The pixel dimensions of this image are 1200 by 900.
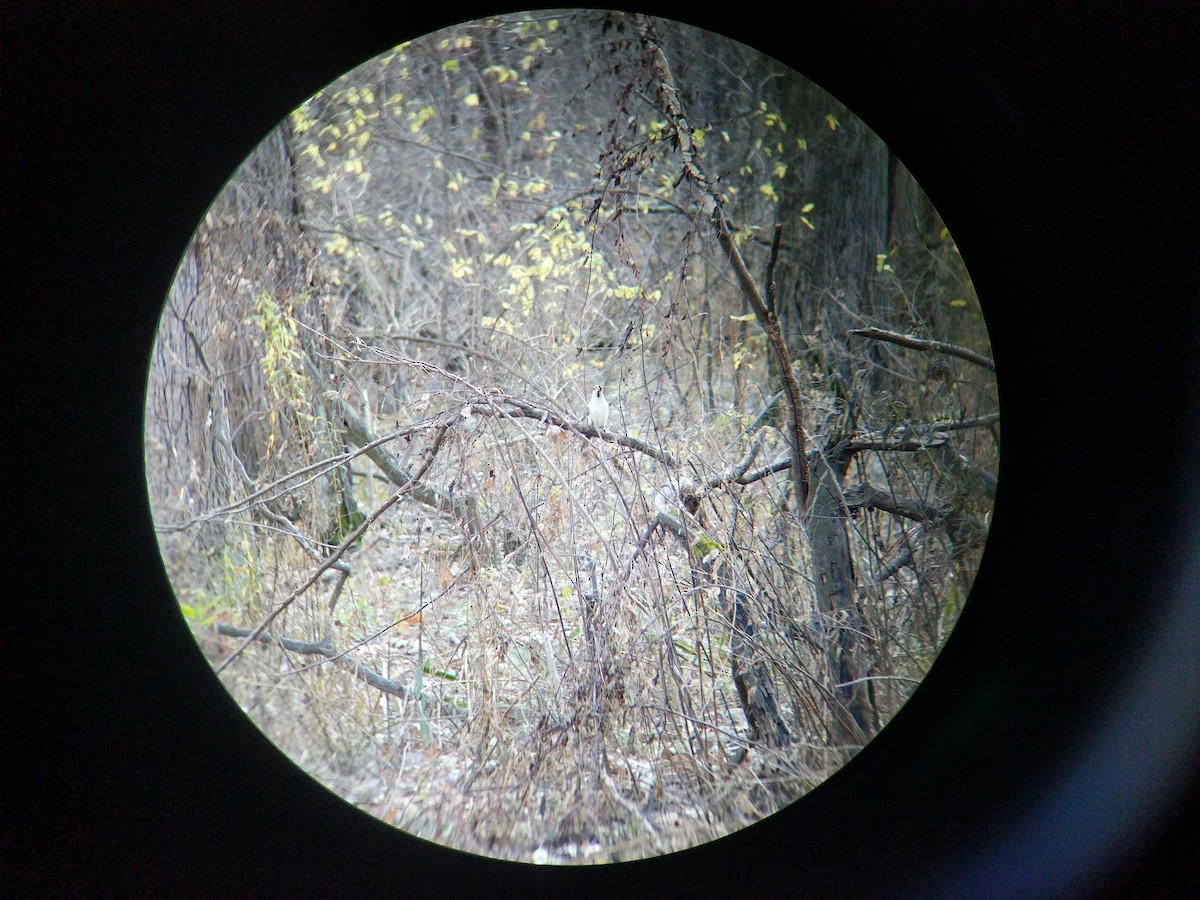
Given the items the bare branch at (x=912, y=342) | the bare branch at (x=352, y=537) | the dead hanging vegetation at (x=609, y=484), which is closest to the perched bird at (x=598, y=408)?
the dead hanging vegetation at (x=609, y=484)

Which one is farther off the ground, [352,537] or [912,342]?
[912,342]

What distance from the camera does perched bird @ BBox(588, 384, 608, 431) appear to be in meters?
1.10

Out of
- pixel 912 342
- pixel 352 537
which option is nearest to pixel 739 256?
pixel 912 342

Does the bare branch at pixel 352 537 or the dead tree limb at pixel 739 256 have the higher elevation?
the dead tree limb at pixel 739 256

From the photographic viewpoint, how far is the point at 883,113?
1.11 metres

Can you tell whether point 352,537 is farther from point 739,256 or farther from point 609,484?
point 739,256

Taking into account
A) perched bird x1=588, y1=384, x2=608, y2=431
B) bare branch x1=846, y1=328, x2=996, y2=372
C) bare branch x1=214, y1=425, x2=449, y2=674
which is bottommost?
bare branch x1=214, y1=425, x2=449, y2=674

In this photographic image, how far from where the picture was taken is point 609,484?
110 cm

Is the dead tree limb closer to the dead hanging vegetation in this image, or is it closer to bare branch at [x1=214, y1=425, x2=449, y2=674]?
the dead hanging vegetation

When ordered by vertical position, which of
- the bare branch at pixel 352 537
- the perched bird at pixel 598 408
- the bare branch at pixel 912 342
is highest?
the bare branch at pixel 912 342

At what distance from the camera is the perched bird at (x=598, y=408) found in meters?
1.10

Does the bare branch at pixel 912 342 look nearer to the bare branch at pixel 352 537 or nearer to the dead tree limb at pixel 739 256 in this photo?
the dead tree limb at pixel 739 256

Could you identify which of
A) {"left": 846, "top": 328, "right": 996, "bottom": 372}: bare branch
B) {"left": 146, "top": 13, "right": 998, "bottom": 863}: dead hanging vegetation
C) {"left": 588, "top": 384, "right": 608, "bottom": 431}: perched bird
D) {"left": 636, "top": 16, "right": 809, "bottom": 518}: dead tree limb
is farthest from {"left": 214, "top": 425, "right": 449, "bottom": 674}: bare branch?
{"left": 846, "top": 328, "right": 996, "bottom": 372}: bare branch

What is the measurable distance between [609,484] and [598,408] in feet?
0.36
